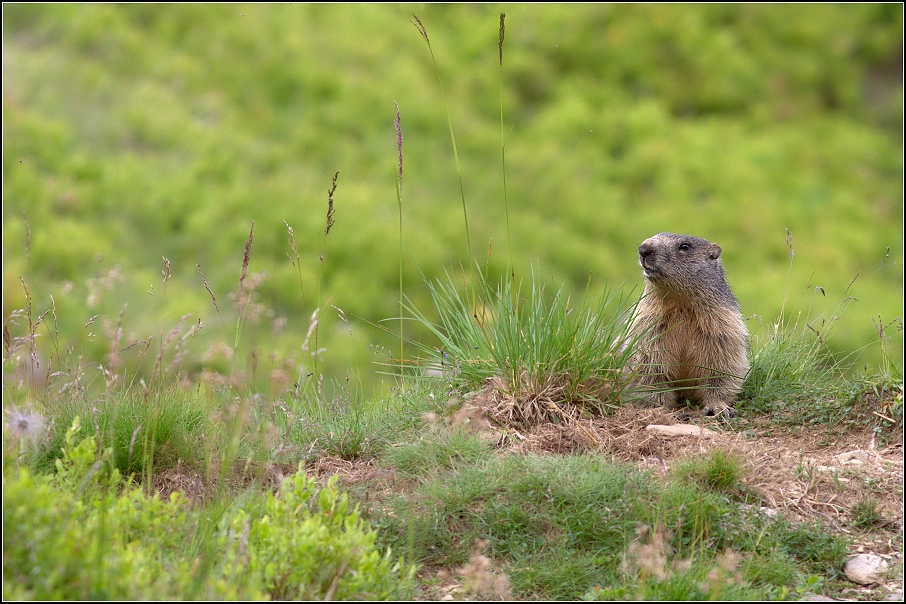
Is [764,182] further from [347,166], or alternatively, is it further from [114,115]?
[114,115]

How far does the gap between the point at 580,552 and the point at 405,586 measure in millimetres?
756

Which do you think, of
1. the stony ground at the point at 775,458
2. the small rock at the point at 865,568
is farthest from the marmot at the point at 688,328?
the small rock at the point at 865,568

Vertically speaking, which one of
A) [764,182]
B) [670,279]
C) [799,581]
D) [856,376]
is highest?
[764,182]

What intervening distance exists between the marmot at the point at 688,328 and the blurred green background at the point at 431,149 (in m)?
4.24

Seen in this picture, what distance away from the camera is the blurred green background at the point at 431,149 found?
945 cm

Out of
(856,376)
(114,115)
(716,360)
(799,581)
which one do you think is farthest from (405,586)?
(114,115)

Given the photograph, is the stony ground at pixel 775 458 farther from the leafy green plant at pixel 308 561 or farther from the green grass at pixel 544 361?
the leafy green plant at pixel 308 561

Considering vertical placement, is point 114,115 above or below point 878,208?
above

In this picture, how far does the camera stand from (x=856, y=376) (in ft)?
15.6

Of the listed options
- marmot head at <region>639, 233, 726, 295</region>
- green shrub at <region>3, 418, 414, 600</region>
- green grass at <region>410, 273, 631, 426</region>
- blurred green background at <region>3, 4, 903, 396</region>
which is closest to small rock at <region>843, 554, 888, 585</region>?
A: green grass at <region>410, 273, 631, 426</region>

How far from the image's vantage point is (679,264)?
17.0 ft

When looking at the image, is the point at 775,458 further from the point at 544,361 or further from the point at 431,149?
the point at 431,149

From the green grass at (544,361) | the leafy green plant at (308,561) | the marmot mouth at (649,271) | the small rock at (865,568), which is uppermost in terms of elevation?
the marmot mouth at (649,271)

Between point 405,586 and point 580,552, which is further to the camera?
point 580,552
